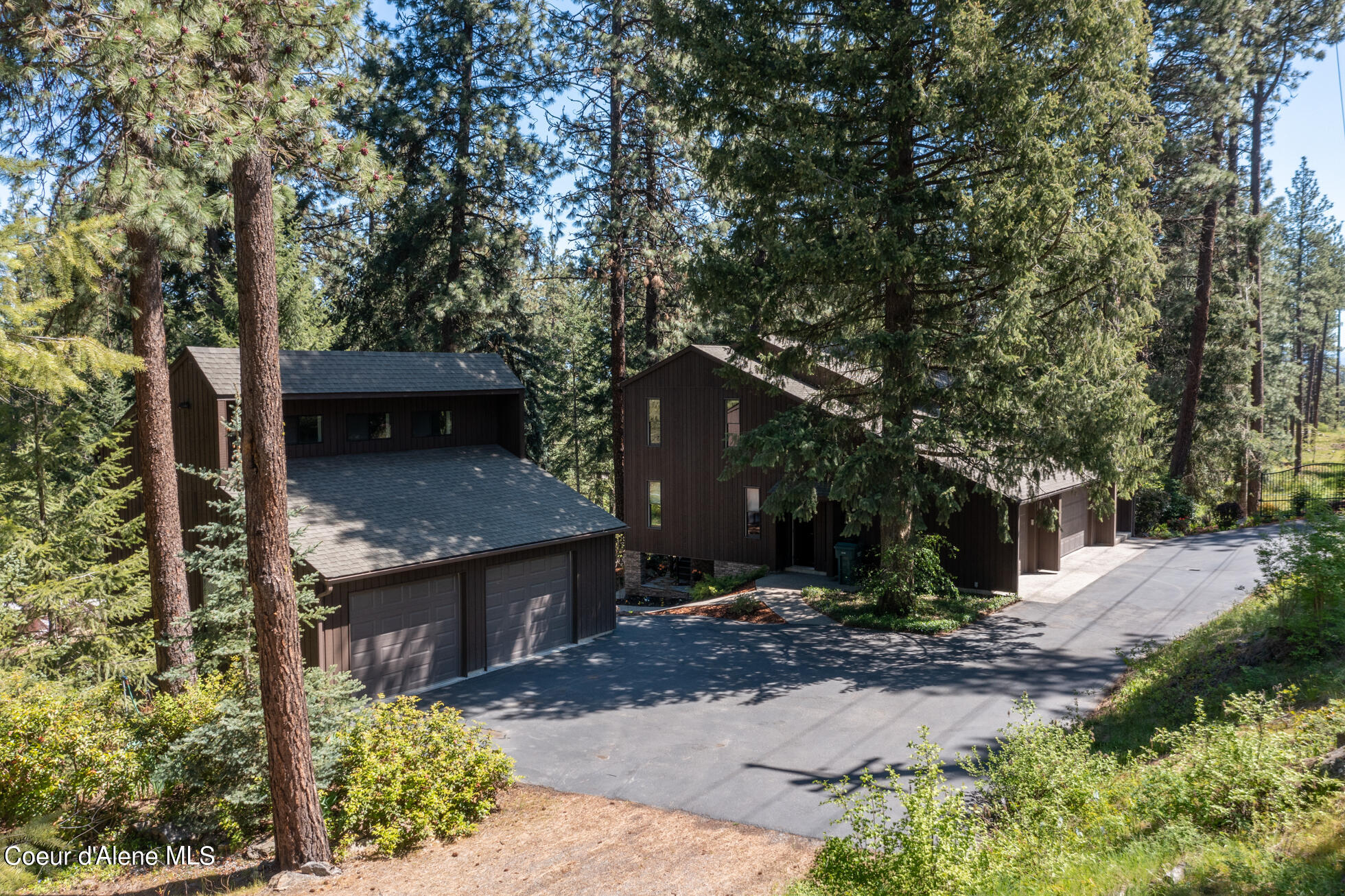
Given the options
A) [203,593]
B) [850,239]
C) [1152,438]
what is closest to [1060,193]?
[850,239]

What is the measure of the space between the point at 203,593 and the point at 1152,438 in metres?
27.6

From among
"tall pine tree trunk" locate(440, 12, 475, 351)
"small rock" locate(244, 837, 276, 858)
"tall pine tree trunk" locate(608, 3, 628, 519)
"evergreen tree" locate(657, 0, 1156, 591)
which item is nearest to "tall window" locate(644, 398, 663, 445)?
"tall pine tree trunk" locate(608, 3, 628, 519)

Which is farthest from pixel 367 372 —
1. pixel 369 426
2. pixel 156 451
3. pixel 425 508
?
pixel 156 451

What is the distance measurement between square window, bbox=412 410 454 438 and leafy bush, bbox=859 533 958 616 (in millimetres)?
9398

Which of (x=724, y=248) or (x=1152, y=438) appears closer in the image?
(x=724, y=248)

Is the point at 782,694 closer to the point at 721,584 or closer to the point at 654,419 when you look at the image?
the point at 721,584

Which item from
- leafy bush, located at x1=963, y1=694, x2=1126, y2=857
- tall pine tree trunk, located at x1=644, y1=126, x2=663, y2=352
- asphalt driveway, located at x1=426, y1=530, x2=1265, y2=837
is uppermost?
tall pine tree trunk, located at x1=644, y1=126, x2=663, y2=352

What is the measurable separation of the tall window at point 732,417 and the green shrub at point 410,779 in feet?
43.6

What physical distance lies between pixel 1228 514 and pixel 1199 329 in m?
6.56

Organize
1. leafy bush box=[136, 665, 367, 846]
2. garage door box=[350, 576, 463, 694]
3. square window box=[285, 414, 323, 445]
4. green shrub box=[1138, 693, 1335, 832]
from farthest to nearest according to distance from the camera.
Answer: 1. square window box=[285, 414, 323, 445]
2. garage door box=[350, 576, 463, 694]
3. leafy bush box=[136, 665, 367, 846]
4. green shrub box=[1138, 693, 1335, 832]

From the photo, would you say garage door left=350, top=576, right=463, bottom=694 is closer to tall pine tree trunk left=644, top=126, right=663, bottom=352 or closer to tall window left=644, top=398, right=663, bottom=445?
tall window left=644, top=398, right=663, bottom=445

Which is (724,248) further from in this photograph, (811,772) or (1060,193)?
(811,772)

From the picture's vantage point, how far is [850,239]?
14242 mm

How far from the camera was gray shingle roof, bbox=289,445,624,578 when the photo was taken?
12.8 m
